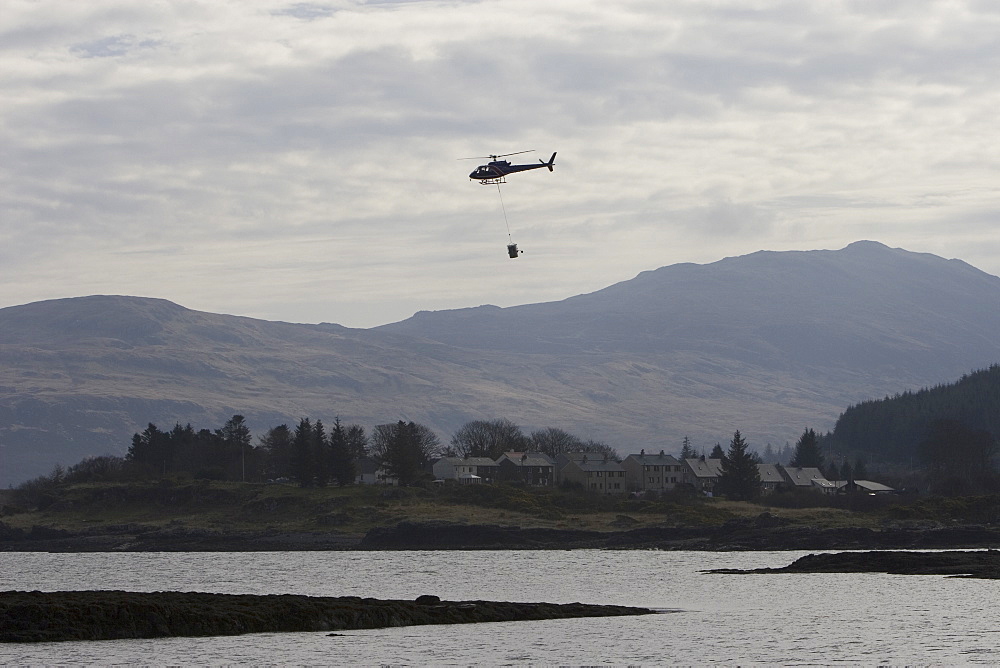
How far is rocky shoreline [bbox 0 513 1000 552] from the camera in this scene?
12262cm

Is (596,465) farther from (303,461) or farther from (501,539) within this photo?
(501,539)

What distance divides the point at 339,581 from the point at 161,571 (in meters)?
19.0

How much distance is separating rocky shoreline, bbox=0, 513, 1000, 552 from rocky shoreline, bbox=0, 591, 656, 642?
5953 centimetres

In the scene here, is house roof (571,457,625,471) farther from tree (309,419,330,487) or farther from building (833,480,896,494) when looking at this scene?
tree (309,419,330,487)

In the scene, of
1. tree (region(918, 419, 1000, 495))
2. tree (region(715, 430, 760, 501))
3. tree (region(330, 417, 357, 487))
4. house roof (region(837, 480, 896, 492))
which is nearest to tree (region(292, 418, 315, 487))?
tree (region(330, 417, 357, 487))

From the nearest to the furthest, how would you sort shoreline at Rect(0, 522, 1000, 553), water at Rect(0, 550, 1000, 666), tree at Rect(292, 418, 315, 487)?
water at Rect(0, 550, 1000, 666) < shoreline at Rect(0, 522, 1000, 553) < tree at Rect(292, 418, 315, 487)

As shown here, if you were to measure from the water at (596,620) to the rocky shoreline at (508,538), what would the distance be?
33.2 feet

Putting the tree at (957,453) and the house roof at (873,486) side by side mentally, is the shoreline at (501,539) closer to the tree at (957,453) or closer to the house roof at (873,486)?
the tree at (957,453)

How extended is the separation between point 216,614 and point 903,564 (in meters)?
51.1

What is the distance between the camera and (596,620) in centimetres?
6631

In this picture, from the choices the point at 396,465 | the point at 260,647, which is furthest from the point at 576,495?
the point at 260,647

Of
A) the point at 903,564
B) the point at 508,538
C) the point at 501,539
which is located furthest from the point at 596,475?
the point at 903,564

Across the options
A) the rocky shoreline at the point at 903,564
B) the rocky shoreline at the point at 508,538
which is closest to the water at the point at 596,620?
the rocky shoreline at the point at 903,564

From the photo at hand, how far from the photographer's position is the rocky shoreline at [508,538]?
123 m
